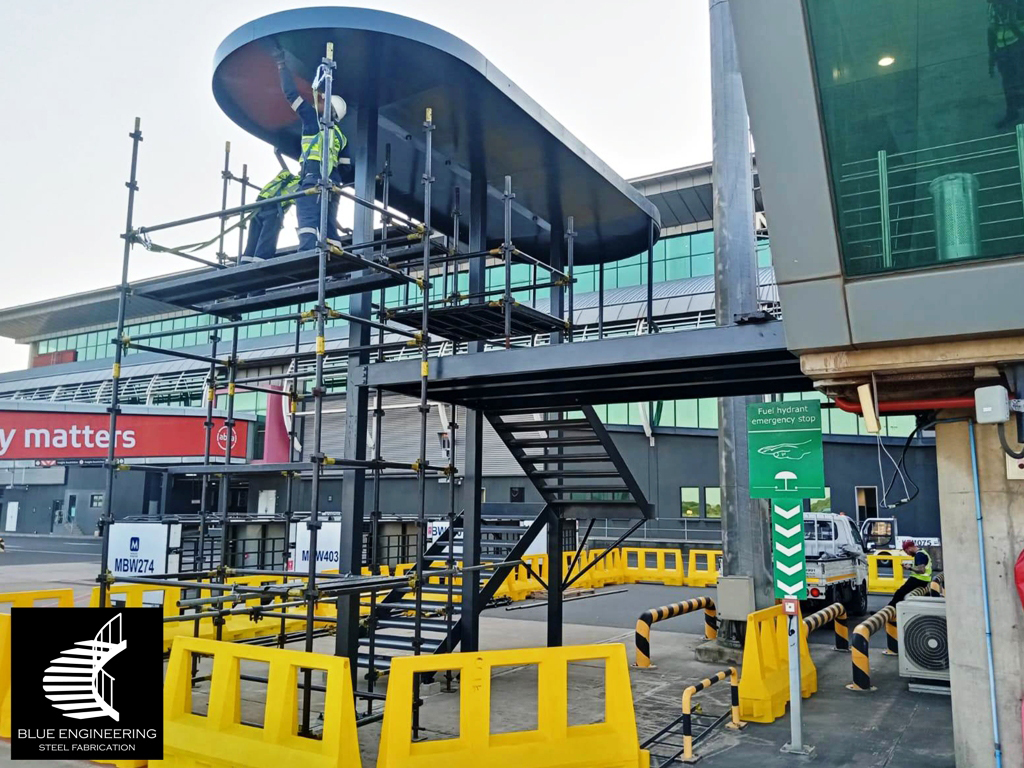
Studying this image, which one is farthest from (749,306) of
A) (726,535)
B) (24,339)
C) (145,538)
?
(24,339)

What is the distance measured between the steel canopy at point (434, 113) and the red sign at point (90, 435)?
5.65m

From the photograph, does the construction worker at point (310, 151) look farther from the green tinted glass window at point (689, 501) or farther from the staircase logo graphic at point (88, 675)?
the green tinted glass window at point (689, 501)

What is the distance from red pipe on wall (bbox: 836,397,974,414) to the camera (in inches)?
253

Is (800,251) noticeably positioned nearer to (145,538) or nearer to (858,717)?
(858,717)

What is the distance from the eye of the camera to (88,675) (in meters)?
6.34

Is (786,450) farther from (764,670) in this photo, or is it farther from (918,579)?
(918,579)

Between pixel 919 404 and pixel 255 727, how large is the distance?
598 cm

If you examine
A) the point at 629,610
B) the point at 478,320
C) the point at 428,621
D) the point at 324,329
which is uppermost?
the point at 478,320

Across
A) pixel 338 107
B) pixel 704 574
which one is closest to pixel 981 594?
pixel 338 107

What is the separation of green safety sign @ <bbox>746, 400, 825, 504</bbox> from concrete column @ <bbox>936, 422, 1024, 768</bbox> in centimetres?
129

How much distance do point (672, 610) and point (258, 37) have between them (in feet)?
31.0

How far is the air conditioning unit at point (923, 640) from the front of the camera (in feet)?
32.6

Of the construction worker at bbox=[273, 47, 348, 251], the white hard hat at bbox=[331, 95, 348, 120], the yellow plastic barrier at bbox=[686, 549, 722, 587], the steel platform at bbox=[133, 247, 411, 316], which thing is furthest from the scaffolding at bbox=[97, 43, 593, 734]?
the yellow plastic barrier at bbox=[686, 549, 722, 587]

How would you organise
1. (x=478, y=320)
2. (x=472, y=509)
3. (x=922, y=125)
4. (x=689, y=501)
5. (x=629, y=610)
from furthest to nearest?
(x=689, y=501) → (x=629, y=610) → (x=478, y=320) → (x=472, y=509) → (x=922, y=125)
